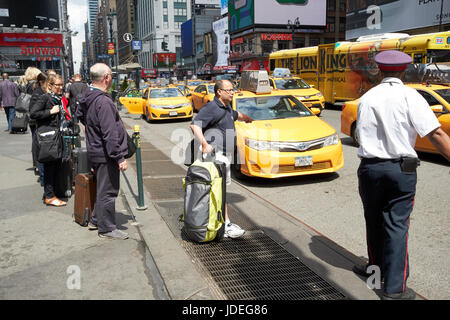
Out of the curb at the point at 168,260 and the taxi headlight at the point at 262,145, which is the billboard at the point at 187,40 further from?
the curb at the point at 168,260

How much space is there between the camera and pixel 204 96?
58.5ft

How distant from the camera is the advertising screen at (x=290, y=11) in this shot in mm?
66125

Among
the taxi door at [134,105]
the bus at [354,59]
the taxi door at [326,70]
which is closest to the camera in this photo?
the bus at [354,59]

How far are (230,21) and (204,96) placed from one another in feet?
209

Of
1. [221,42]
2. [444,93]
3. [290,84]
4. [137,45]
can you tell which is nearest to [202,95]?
[290,84]

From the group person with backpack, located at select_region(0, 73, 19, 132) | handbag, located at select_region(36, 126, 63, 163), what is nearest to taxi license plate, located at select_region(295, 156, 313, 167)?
handbag, located at select_region(36, 126, 63, 163)

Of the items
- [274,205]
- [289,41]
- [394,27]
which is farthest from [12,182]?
[289,41]

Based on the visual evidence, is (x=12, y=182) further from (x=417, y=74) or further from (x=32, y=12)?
(x=32, y=12)

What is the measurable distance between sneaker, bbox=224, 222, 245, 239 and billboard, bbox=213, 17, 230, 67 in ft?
260

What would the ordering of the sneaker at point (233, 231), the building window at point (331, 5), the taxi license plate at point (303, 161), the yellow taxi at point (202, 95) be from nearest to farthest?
1. the sneaker at point (233, 231)
2. the taxi license plate at point (303, 161)
3. the yellow taxi at point (202, 95)
4. the building window at point (331, 5)

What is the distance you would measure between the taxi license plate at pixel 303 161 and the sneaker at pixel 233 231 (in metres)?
2.35

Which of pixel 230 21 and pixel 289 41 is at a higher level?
pixel 230 21

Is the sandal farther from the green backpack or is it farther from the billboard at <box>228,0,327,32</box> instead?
the billboard at <box>228,0,327,32</box>

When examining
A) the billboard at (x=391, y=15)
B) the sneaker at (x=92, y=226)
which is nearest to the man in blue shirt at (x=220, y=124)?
the sneaker at (x=92, y=226)
